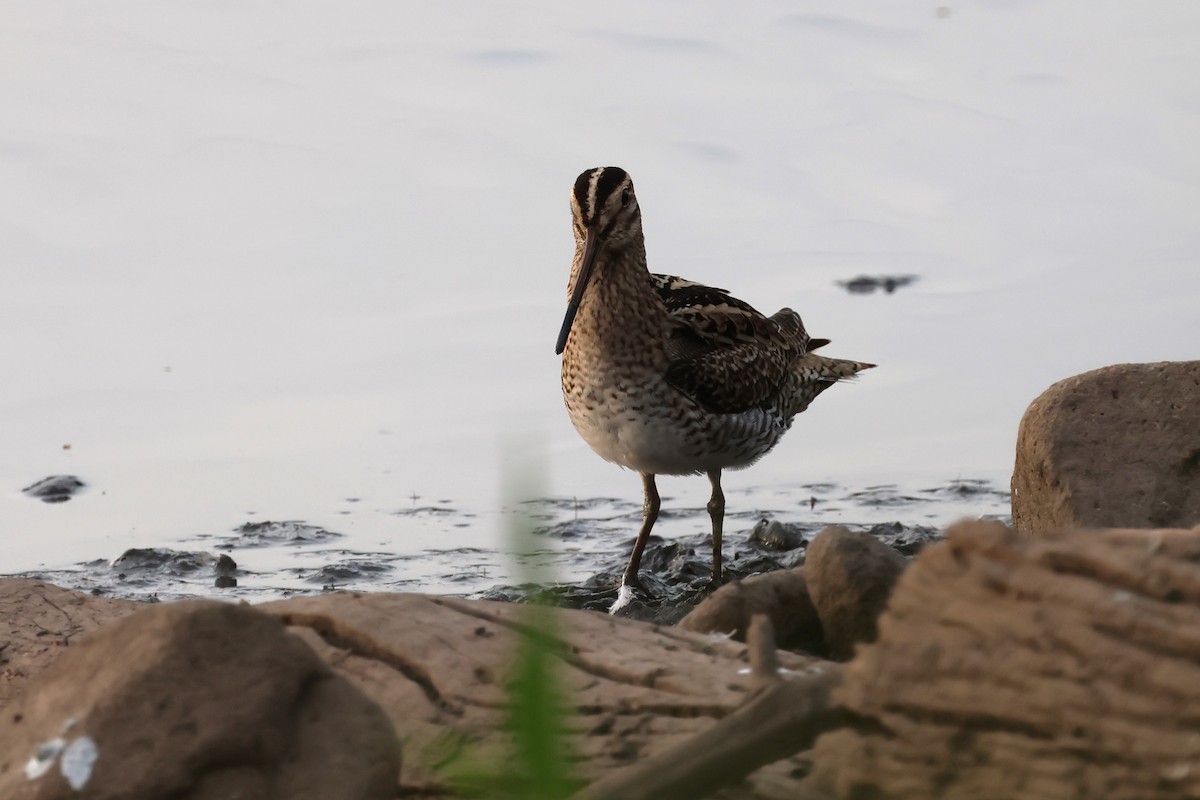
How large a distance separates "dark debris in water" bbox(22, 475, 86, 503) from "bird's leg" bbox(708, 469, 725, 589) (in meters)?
3.17

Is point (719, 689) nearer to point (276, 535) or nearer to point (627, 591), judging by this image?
point (627, 591)

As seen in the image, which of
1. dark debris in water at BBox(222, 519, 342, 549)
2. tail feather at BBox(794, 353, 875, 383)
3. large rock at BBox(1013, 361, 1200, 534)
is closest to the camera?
large rock at BBox(1013, 361, 1200, 534)

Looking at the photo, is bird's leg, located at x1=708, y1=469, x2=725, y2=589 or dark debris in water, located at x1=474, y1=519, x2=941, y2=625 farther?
bird's leg, located at x1=708, y1=469, x2=725, y2=589

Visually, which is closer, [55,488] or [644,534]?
[644,534]

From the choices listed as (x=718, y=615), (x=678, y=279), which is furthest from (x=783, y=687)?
(x=678, y=279)

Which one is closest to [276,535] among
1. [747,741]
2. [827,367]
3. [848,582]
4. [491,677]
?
[827,367]

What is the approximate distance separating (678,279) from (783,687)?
18.7 ft

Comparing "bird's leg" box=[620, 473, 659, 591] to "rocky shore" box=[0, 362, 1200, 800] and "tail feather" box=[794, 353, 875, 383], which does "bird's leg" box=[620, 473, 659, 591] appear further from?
"rocky shore" box=[0, 362, 1200, 800]

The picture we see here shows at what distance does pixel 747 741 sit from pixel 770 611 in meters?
1.90

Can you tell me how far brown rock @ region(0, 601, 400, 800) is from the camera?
3.27 metres

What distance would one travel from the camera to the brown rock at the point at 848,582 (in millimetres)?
4477

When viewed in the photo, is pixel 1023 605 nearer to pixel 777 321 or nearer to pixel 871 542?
pixel 871 542

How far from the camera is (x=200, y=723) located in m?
3.28

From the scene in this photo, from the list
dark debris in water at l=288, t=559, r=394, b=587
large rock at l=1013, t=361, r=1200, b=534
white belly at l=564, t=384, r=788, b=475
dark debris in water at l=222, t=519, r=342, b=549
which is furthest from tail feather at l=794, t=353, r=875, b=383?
→ dark debris in water at l=222, t=519, r=342, b=549
